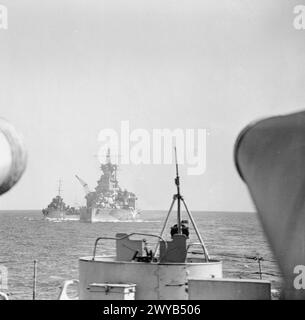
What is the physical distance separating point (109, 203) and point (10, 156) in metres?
82.7

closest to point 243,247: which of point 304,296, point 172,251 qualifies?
point 172,251

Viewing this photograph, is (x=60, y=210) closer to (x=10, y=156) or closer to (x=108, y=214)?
(x=108, y=214)

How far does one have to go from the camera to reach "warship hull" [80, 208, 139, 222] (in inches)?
3351

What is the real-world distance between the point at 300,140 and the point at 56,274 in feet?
117

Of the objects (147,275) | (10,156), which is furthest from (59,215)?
(10,156)

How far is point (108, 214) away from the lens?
280 ft

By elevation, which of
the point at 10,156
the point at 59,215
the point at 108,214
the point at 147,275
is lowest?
the point at 147,275

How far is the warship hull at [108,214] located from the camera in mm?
85125

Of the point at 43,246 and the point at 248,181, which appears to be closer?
the point at 248,181

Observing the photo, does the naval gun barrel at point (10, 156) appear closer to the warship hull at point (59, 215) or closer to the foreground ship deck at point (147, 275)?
the foreground ship deck at point (147, 275)

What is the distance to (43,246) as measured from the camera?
58.8 meters

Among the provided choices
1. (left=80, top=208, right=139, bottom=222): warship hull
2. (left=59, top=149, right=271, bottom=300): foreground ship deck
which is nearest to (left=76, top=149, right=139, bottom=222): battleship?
(left=80, top=208, right=139, bottom=222): warship hull

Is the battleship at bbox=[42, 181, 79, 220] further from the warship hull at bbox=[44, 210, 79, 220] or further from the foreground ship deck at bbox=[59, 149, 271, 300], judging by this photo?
the foreground ship deck at bbox=[59, 149, 271, 300]
